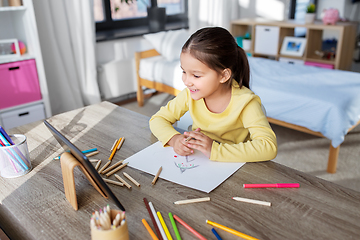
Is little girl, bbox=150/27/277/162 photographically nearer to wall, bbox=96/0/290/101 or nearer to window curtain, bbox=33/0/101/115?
window curtain, bbox=33/0/101/115

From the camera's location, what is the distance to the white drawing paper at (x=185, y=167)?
0.85m

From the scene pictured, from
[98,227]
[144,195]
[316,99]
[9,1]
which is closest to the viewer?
[98,227]

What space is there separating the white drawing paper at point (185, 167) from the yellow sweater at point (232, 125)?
0.11ft

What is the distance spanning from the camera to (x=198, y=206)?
0.75 metres

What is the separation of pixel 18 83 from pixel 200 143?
6.18ft

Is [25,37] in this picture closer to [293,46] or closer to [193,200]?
[193,200]

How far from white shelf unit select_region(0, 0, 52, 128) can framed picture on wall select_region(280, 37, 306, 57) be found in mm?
2738

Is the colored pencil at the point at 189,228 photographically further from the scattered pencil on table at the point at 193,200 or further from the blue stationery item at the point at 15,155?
the blue stationery item at the point at 15,155

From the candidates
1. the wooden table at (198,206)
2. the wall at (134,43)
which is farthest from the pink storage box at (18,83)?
the wooden table at (198,206)

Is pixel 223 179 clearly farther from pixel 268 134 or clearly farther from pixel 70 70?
pixel 70 70

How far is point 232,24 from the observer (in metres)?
4.17

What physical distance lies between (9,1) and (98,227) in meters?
2.24

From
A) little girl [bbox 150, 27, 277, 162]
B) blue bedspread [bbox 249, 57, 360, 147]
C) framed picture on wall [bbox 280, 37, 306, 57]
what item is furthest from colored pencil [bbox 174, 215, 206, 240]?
framed picture on wall [bbox 280, 37, 306, 57]

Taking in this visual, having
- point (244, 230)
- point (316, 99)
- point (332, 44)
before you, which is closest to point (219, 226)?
point (244, 230)
